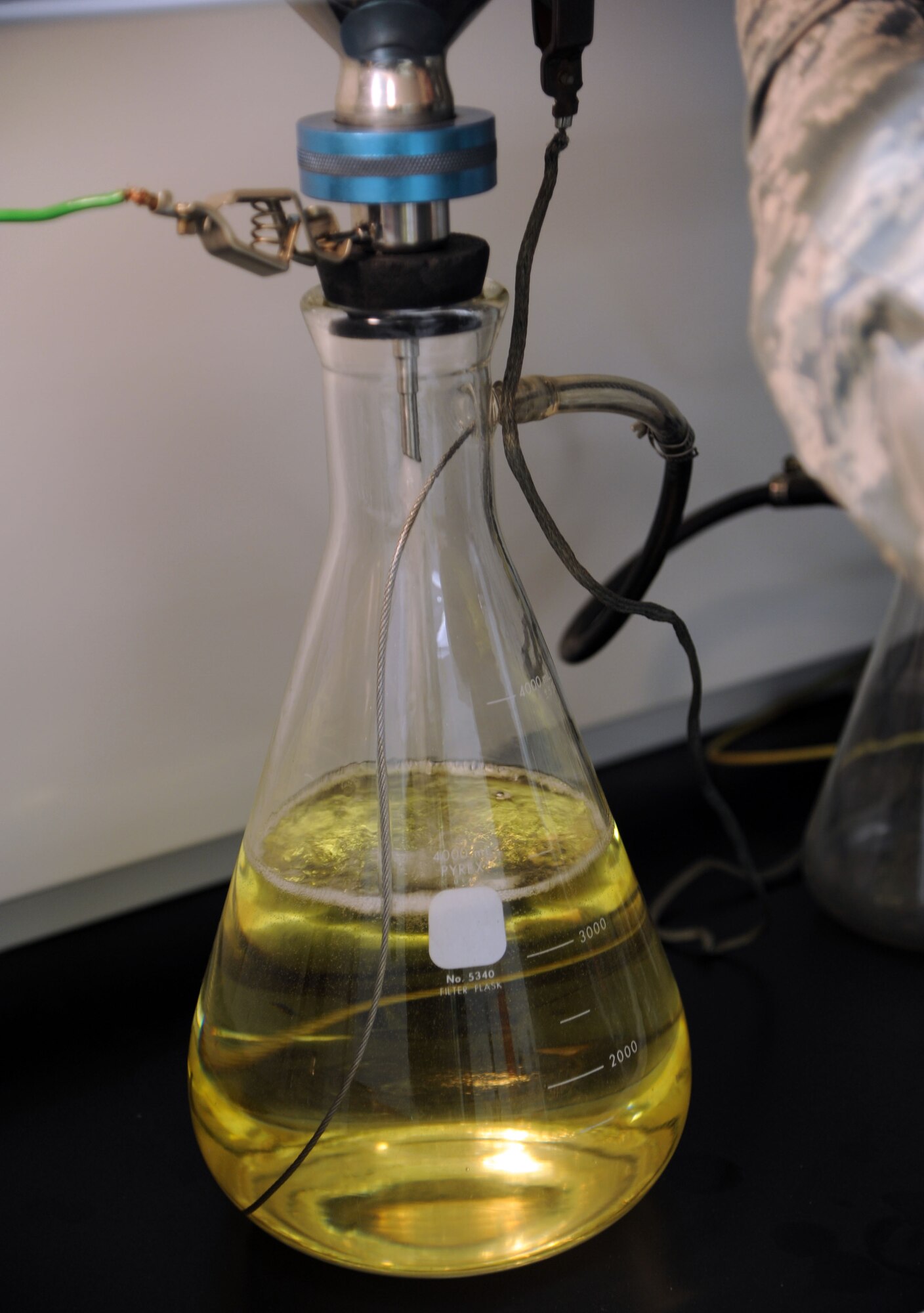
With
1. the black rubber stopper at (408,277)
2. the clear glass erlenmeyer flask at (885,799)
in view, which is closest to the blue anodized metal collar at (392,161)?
the black rubber stopper at (408,277)

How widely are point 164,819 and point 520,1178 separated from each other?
1.03 feet

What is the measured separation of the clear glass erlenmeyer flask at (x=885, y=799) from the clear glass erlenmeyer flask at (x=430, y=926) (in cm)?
22

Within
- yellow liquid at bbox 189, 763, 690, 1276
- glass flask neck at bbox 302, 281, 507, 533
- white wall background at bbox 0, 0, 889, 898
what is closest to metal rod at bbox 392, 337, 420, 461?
glass flask neck at bbox 302, 281, 507, 533

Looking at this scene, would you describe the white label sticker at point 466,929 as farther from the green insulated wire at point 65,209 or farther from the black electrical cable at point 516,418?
the green insulated wire at point 65,209

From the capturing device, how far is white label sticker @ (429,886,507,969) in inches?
16.1

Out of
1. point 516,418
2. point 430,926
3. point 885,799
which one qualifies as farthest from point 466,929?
point 885,799

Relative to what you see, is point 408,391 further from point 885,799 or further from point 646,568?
point 885,799

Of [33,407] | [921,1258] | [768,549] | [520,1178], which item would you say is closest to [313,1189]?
[520,1178]

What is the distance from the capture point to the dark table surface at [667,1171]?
0.46 m

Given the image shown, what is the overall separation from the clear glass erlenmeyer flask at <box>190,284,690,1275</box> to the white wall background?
0.61 feet

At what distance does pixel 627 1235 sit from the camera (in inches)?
19.1

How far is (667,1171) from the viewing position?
Answer: 0.52 metres

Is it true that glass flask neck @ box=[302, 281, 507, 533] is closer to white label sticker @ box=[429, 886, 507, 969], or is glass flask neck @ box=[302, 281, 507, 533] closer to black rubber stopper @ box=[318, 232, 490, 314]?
black rubber stopper @ box=[318, 232, 490, 314]

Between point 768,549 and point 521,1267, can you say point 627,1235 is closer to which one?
point 521,1267
